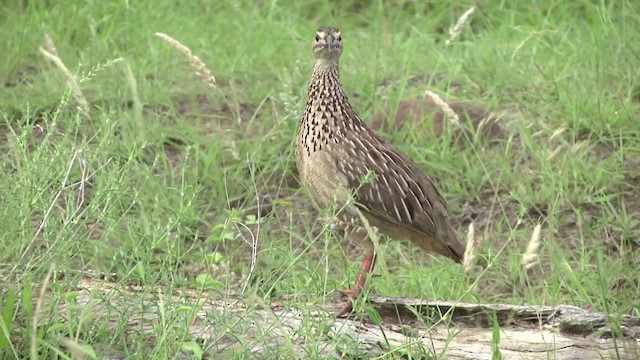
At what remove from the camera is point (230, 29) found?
308 inches

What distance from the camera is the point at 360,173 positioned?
5.16 meters

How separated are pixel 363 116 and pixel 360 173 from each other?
178 cm

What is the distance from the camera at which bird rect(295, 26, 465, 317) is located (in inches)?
203

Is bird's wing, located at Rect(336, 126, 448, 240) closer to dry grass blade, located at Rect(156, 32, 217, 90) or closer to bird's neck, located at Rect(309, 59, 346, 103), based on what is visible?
bird's neck, located at Rect(309, 59, 346, 103)

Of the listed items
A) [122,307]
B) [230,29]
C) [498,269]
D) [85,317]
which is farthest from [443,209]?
[230,29]

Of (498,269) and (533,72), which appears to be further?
(533,72)

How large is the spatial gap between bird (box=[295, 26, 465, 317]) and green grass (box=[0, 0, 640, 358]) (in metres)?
0.17

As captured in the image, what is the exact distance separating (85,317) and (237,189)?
2933mm

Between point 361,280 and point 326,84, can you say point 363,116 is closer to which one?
point 326,84

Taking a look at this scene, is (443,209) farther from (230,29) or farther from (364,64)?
(230,29)

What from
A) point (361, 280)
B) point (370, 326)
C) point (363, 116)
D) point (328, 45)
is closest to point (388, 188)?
point (361, 280)

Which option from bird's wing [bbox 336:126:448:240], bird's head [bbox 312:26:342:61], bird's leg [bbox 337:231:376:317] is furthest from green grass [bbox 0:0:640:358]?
bird's head [bbox 312:26:342:61]

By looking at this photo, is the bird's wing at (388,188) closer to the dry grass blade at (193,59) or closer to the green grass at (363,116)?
the green grass at (363,116)

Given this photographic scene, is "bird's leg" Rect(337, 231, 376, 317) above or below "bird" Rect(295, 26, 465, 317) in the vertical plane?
below
